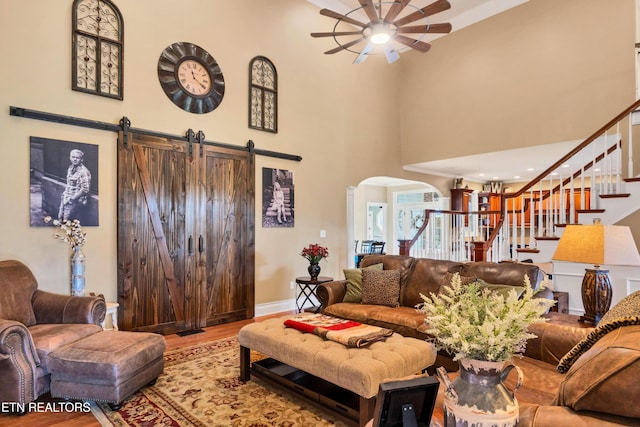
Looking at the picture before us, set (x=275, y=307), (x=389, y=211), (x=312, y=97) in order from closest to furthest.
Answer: (x=275, y=307), (x=312, y=97), (x=389, y=211)

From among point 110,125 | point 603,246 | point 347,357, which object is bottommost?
point 347,357

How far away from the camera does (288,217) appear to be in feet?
18.8

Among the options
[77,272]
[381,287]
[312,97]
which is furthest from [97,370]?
[312,97]

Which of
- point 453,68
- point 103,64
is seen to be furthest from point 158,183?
point 453,68

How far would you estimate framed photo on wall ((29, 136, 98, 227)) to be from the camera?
143 inches

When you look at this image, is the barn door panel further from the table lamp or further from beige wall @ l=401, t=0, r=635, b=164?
beige wall @ l=401, t=0, r=635, b=164

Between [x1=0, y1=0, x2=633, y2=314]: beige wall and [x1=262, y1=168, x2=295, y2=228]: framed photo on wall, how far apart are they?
0.42 feet

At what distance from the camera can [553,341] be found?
2.33 meters

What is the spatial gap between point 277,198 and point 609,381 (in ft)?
15.8

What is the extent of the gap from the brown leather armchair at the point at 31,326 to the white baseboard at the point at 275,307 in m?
2.42

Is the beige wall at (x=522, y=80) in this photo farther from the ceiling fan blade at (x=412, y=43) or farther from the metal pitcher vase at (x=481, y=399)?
the metal pitcher vase at (x=481, y=399)

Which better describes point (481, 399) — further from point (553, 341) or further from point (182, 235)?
point (182, 235)

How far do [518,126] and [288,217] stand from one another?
4.11 meters

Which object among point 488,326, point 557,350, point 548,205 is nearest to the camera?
point 488,326
